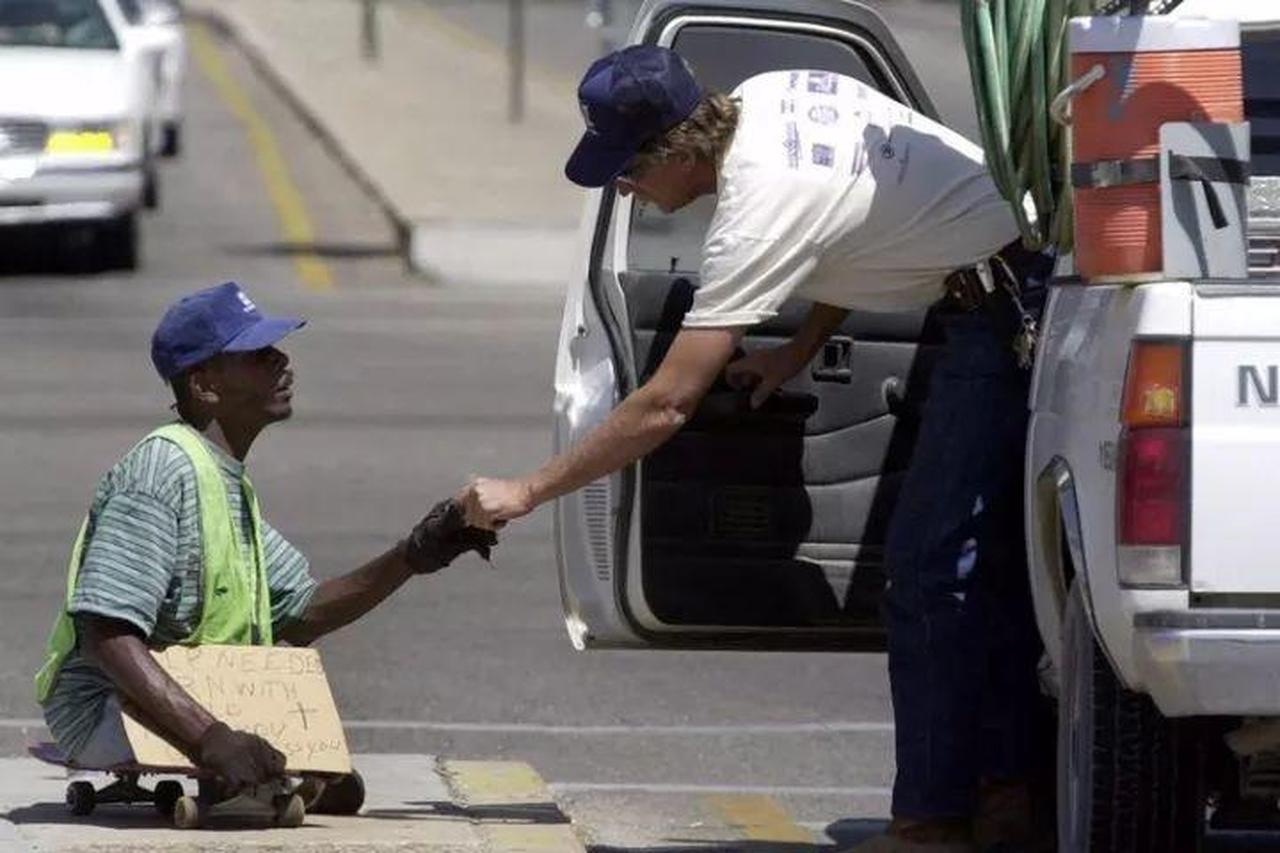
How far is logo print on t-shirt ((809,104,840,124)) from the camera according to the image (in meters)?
6.74

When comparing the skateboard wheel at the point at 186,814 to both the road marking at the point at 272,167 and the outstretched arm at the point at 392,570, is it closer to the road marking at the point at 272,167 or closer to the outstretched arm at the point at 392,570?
the outstretched arm at the point at 392,570

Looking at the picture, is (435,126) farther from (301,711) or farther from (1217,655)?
(1217,655)

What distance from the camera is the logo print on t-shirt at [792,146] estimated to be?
664cm

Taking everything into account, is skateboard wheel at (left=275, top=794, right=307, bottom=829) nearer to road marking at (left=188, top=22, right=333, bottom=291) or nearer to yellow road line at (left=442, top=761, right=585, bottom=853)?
yellow road line at (left=442, top=761, right=585, bottom=853)

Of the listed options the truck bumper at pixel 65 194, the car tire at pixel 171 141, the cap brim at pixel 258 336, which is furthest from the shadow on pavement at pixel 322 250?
the cap brim at pixel 258 336

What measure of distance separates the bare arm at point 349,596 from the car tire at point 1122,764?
5.00ft

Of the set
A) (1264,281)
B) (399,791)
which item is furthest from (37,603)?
(1264,281)

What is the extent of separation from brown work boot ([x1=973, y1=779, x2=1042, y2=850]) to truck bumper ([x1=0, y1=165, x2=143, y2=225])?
13.3 metres

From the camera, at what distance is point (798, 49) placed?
7.61 meters

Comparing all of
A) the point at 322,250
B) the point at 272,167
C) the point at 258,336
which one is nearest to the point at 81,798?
the point at 258,336

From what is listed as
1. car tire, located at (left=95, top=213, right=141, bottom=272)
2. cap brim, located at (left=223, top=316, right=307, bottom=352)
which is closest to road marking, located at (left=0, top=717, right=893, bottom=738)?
cap brim, located at (left=223, top=316, right=307, bottom=352)

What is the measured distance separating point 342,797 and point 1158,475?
2.14m

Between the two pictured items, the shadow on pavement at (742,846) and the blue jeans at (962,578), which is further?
the shadow on pavement at (742,846)

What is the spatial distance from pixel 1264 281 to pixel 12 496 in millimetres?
7862
